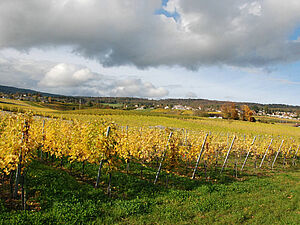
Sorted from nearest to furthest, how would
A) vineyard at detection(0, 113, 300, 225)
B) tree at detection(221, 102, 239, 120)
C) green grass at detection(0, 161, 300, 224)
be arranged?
green grass at detection(0, 161, 300, 224) < vineyard at detection(0, 113, 300, 225) < tree at detection(221, 102, 239, 120)

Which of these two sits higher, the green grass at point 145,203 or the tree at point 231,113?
the tree at point 231,113

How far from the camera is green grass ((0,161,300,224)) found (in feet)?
18.5

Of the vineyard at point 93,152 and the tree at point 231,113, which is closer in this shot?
the vineyard at point 93,152

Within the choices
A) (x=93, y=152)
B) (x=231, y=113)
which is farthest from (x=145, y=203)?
(x=231, y=113)

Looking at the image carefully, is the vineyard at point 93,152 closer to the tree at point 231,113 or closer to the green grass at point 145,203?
the green grass at point 145,203

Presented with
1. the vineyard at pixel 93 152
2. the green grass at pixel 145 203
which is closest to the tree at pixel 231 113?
the vineyard at pixel 93 152

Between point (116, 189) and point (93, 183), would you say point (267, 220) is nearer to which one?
point (116, 189)

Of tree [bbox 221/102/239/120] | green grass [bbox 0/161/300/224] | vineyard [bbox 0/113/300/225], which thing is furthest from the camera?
tree [bbox 221/102/239/120]

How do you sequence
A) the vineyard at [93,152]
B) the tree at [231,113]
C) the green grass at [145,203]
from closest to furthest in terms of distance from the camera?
the green grass at [145,203] → the vineyard at [93,152] → the tree at [231,113]

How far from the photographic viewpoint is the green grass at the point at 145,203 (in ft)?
18.5

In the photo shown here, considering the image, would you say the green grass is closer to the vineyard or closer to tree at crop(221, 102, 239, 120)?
the vineyard

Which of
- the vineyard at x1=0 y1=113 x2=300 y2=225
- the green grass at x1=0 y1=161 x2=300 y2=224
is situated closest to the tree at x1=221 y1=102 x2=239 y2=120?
the vineyard at x1=0 y1=113 x2=300 y2=225

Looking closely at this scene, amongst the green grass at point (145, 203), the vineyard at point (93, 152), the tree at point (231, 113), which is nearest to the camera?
the green grass at point (145, 203)

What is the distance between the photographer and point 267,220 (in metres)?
6.40
